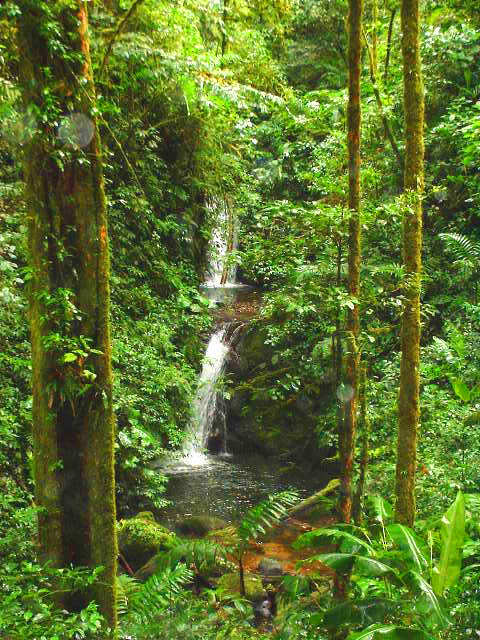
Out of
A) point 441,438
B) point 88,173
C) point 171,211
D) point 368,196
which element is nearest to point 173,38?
point 171,211

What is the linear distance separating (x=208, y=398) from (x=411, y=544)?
27.1ft

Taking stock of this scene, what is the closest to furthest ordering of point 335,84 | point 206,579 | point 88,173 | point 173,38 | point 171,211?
1. point 88,173
2. point 206,579
3. point 173,38
4. point 171,211
5. point 335,84

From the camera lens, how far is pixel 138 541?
6926 mm

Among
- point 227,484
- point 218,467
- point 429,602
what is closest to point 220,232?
point 218,467

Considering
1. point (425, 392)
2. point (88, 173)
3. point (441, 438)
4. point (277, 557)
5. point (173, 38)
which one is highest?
point (173, 38)

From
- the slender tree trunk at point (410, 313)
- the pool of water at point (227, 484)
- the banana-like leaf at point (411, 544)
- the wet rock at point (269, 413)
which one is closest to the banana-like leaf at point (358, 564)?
the banana-like leaf at point (411, 544)

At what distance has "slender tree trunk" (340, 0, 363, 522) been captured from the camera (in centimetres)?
498

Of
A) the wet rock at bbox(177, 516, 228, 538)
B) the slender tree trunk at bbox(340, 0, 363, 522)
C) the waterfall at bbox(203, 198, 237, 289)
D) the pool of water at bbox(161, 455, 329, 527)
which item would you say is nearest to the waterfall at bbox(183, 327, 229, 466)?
the pool of water at bbox(161, 455, 329, 527)

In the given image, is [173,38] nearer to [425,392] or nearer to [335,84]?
[425,392]

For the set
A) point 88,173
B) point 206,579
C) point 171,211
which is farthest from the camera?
point 171,211

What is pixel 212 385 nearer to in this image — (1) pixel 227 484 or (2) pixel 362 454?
(1) pixel 227 484

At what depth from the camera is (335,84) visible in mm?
15570

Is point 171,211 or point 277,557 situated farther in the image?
point 171,211

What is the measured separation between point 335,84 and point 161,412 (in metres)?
12.7
